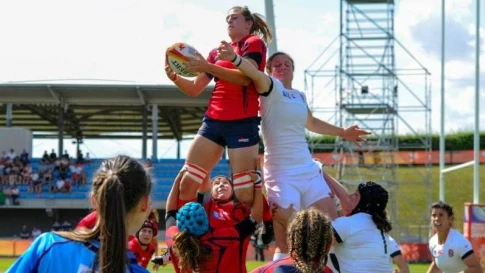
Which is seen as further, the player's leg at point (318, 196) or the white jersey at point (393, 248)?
the player's leg at point (318, 196)

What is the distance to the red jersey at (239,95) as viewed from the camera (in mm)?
6789

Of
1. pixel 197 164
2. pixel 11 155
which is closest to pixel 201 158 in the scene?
pixel 197 164

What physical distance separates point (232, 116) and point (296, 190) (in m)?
0.78

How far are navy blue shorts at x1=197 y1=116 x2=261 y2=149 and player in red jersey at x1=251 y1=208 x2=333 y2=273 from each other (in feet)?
6.85

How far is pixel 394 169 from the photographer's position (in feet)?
94.0

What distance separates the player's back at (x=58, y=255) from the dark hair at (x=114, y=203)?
3 centimetres

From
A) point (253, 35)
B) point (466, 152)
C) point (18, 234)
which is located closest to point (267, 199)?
point (253, 35)

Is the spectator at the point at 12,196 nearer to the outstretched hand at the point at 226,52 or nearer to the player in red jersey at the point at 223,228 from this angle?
the player in red jersey at the point at 223,228

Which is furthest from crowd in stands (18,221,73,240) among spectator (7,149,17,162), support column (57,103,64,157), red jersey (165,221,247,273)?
red jersey (165,221,247,273)

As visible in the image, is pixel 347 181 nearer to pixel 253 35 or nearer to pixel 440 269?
pixel 440 269

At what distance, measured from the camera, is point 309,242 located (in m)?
4.68

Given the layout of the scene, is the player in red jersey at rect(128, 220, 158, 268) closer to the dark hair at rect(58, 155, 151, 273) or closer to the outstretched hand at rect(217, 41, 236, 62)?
the outstretched hand at rect(217, 41, 236, 62)

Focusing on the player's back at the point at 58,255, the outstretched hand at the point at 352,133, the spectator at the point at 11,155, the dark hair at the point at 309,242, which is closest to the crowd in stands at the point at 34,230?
the spectator at the point at 11,155

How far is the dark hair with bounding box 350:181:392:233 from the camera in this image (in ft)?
20.4
